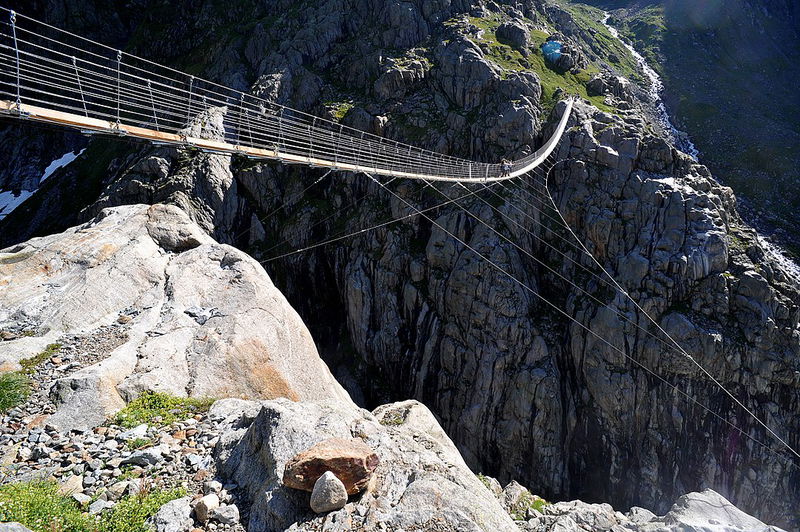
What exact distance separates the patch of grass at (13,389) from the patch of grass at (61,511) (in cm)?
259

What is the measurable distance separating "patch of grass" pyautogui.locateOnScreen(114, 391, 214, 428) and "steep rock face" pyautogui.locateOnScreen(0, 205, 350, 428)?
0.27 metres

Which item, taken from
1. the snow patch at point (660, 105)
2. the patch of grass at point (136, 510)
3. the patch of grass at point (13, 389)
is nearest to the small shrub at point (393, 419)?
the patch of grass at point (136, 510)

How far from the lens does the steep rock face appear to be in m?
9.73

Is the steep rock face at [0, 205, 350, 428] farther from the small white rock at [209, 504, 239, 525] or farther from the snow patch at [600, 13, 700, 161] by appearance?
the snow patch at [600, 13, 700, 161]

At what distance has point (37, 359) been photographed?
9680 mm

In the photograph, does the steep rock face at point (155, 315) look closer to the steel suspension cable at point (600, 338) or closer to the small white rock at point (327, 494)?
the small white rock at point (327, 494)

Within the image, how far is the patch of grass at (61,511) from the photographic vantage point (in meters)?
5.67

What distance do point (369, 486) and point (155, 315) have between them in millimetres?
8555

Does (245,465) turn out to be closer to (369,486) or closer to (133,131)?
(369,486)

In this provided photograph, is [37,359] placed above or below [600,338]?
above

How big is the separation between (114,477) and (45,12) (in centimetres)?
8825

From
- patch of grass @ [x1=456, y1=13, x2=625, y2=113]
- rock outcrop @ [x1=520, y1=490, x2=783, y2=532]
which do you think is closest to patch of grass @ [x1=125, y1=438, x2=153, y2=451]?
rock outcrop @ [x1=520, y1=490, x2=783, y2=532]

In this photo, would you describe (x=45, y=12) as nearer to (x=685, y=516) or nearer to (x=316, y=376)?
(x=316, y=376)

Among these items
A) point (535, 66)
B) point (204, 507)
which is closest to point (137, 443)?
point (204, 507)
